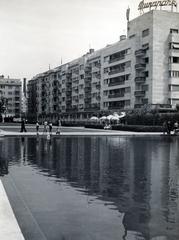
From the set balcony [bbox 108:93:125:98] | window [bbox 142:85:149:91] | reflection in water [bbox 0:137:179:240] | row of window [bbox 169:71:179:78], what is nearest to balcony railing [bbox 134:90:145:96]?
window [bbox 142:85:149:91]

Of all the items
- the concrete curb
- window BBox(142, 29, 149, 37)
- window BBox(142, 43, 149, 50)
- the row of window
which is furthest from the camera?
window BBox(142, 29, 149, 37)

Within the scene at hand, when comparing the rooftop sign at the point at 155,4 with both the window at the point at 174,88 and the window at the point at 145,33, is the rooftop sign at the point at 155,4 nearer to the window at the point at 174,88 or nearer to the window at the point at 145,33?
the window at the point at 145,33

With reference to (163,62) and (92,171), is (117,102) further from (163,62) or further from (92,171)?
(92,171)

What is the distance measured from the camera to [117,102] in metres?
89.8

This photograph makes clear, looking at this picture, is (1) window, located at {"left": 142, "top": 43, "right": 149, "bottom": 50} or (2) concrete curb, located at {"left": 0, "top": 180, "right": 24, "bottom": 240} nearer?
(2) concrete curb, located at {"left": 0, "top": 180, "right": 24, "bottom": 240}

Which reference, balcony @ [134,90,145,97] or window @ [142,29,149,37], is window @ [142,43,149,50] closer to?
window @ [142,29,149,37]

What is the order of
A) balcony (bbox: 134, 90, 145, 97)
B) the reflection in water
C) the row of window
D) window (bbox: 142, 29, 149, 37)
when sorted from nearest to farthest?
the reflection in water < the row of window < window (bbox: 142, 29, 149, 37) < balcony (bbox: 134, 90, 145, 97)

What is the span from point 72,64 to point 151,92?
5394cm

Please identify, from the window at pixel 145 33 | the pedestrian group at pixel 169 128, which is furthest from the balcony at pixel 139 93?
the pedestrian group at pixel 169 128

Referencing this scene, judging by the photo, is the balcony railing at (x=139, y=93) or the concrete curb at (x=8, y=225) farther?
the balcony railing at (x=139, y=93)

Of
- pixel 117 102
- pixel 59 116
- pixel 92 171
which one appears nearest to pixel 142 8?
pixel 117 102

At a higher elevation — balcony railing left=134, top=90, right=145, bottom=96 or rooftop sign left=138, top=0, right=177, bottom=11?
rooftop sign left=138, top=0, right=177, bottom=11

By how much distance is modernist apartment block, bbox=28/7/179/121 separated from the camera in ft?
247

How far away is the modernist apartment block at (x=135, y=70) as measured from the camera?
75375 mm
